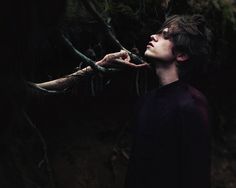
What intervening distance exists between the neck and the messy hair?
A: 0.09m

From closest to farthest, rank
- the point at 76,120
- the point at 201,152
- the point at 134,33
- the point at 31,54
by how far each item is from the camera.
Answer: the point at 31,54 → the point at 201,152 → the point at 134,33 → the point at 76,120

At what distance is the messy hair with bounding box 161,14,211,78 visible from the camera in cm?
292

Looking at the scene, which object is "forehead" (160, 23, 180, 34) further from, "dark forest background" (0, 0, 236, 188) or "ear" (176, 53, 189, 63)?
"dark forest background" (0, 0, 236, 188)

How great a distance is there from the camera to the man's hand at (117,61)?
2.97m

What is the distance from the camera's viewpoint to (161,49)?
9.58 ft

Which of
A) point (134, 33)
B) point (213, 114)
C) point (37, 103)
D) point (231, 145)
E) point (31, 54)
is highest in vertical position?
point (31, 54)

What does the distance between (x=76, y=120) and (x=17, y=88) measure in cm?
195

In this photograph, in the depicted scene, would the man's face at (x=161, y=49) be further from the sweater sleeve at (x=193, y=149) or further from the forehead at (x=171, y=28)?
the sweater sleeve at (x=193, y=149)

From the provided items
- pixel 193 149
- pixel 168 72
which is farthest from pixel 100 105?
pixel 193 149

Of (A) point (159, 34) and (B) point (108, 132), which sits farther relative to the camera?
(B) point (108, 132)

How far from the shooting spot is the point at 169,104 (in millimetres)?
2881

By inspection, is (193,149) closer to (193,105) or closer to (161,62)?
(193,105)

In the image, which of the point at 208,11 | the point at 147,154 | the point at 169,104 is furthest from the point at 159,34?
the point at 208,11

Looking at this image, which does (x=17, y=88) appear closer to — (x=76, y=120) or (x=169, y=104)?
(x=169, y=104)
